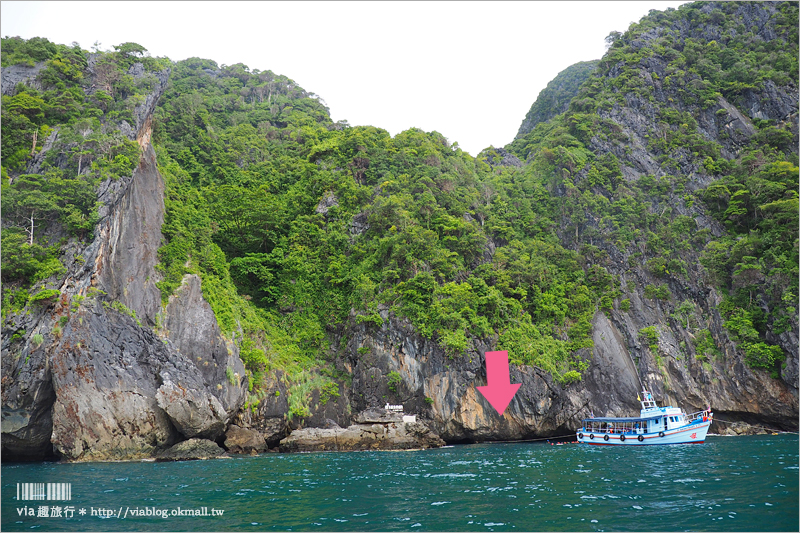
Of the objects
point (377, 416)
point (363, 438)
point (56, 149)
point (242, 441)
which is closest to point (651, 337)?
point (377, 416)

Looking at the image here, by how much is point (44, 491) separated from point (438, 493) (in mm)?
12679

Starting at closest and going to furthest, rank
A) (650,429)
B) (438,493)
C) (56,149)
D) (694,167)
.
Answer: (438,493) < (56,149) < (650,429) < (694,167)

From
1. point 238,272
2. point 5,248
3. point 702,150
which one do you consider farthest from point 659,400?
point 5,248

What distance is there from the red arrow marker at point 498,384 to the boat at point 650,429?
5156 mm

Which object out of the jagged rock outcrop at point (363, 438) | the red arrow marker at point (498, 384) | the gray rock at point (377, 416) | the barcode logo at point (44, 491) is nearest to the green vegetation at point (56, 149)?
the barcode logo at point (44, 491)

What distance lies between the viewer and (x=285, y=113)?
60062 mm

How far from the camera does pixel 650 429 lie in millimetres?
29406

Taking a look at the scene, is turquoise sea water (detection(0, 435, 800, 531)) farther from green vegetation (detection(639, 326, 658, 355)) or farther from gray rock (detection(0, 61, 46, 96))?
gray rock (detection(0, 61, 46, 96))

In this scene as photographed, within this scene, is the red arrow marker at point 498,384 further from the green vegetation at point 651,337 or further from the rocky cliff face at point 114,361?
the rocky cliff face at point 114,361

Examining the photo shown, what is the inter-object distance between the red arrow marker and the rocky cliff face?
16424 mm

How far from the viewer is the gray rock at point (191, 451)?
24214 mm

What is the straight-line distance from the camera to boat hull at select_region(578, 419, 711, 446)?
28281 mm

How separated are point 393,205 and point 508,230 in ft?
38.9

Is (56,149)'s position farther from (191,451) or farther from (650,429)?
(650,429)
